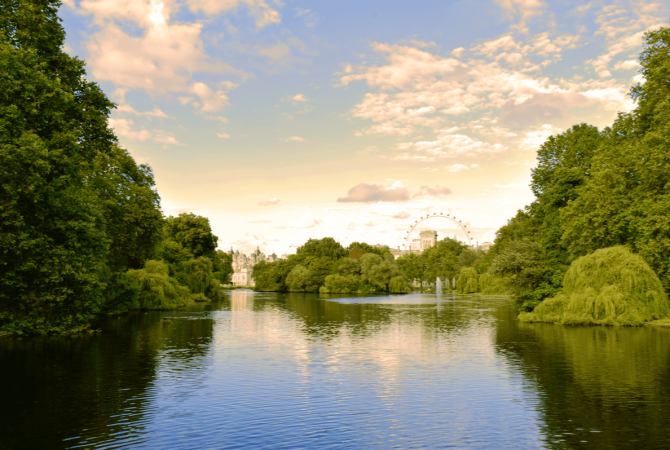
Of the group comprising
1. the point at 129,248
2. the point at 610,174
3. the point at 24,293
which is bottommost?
the point at 24,293

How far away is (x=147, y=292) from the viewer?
2414 inches

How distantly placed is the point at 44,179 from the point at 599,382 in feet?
101

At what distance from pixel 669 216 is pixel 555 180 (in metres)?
16.2

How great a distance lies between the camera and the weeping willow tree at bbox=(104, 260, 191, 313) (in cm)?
5562

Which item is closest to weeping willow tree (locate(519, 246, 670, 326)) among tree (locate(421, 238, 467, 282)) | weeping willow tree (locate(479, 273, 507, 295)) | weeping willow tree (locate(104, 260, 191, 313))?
weeping willow tree (locate(104, 260, 191, 313))

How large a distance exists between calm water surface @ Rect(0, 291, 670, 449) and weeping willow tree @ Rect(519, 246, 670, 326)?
3.52 metres

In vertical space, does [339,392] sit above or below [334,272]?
below

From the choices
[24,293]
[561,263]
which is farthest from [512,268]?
[24,293]

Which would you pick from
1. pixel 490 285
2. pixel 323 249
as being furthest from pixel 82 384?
pixel 323 249

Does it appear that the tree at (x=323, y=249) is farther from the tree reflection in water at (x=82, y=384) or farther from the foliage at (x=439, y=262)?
the tree reflection in water at (x=82, y=384)

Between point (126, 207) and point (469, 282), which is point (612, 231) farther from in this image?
point (469, 282)

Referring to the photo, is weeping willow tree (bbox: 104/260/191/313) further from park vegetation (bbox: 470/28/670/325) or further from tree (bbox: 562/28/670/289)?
tree (bbox: 562/28/670/289)

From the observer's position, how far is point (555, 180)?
172ft

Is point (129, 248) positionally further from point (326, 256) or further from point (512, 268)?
point (326, 256)
